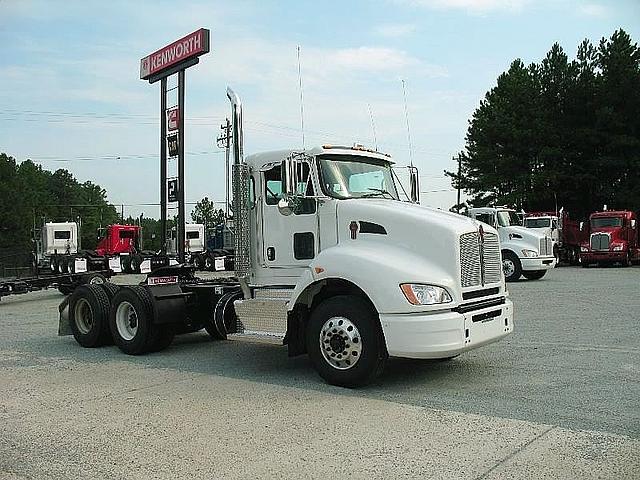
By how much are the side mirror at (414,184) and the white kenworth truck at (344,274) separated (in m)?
0.04

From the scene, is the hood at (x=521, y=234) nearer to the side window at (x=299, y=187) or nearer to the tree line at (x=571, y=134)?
the side window at (x=299, y=187)

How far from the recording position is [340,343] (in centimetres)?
767

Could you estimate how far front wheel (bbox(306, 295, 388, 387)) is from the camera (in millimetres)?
7441

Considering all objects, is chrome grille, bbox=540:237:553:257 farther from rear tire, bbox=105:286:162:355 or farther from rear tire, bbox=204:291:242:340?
rear tire, bbox=105:286:162:355

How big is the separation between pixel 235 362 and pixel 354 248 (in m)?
2.68

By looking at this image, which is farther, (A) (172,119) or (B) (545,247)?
(B) (545,247)

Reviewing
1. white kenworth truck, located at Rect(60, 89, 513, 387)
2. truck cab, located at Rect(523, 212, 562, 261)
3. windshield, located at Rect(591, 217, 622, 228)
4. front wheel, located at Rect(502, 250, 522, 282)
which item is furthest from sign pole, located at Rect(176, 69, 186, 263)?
windshield, located at Rect(591, 217, 622, 228)

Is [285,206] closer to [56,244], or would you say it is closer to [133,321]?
[133,321]

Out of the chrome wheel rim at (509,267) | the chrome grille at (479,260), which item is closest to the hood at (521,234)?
the chrome wheel rim at (509,267)

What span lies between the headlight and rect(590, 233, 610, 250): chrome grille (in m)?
30.0

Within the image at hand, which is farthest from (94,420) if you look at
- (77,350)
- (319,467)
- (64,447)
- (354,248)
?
(77,350)

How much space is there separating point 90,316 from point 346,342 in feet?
17.0

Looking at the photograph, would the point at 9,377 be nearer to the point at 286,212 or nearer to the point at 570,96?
the point at 286,212

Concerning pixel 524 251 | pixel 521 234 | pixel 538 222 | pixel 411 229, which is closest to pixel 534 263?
pixel 524 251
